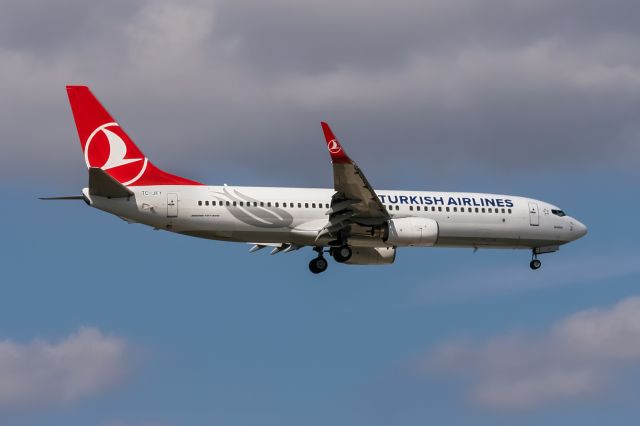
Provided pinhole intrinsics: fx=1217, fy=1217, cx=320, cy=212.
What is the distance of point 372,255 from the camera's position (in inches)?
2336

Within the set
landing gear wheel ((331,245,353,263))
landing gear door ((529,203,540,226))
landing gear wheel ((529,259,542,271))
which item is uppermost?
landing gear door ((529,203,540,226))

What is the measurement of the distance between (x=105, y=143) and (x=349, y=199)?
37.6ft

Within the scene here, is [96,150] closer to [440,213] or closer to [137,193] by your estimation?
[137,193]

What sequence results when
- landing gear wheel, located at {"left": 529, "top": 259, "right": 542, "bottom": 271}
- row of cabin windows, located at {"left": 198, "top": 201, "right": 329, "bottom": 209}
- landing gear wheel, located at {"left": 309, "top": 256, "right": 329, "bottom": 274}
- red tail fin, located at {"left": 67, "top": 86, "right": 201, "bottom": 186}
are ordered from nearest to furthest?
row of cabin windows, located at {"left": 198, "top": 201, "right": 329, "bottom": 209}
red tail fin, located at {"left": 67, "top": 86, "right": 201, "bottom": 186}
landing gear wheel, located at {"left": 309, "top": 256, "right": 329, "bottom": 274}
landing gear wheel, located at {"left": 529, "top": 259, "right": 542, "bottom": 271}

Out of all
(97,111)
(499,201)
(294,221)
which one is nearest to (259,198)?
(294,221)

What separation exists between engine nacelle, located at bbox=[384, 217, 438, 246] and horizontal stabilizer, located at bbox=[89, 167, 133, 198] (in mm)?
11803

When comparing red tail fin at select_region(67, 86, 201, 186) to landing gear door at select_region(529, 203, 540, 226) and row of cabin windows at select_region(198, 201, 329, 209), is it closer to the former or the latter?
row of cabin windows at select_region(198, 201, 329, 209)

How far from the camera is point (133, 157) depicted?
5494 centimetres

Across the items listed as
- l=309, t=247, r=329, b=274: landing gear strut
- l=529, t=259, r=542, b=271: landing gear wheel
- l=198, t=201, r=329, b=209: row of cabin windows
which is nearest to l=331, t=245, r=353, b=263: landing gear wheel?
l=309, t=247, r=329, b=274: landing gear strut

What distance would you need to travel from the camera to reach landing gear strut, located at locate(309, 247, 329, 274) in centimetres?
5791

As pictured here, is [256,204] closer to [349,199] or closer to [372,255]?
[349,199]

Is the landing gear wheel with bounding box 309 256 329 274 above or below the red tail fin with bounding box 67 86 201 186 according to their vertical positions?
below

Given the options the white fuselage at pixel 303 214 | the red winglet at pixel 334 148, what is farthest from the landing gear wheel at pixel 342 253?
the red winglet at pixel 334 148

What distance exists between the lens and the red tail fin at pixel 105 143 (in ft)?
178
